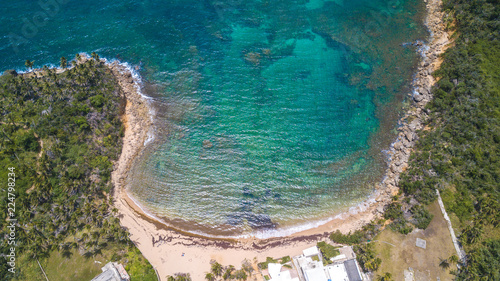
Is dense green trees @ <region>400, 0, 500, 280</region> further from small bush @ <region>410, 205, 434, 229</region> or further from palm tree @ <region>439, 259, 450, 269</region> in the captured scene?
palm tree @ <region>439, 259, 450, 269</region>

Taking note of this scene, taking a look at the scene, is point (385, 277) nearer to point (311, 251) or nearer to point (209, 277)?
point (311, 251)

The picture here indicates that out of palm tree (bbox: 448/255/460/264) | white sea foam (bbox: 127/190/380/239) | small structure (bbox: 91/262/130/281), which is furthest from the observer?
white sea foam (bbox: 127/190/380/239)

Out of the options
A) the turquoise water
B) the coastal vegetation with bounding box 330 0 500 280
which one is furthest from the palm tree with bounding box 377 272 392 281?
the turquoise water

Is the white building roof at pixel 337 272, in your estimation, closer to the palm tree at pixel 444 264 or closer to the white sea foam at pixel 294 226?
the white sea foam at pixel 294 226

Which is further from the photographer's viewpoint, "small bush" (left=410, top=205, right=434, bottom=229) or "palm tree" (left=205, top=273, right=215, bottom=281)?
"small bush" (left=410, top=205, right=434, bottom=229)

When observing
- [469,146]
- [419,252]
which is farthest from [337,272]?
[469,146]

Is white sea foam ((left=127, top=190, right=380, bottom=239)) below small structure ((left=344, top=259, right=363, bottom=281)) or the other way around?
the other way around

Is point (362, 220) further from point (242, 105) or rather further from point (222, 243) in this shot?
point (242, 105)

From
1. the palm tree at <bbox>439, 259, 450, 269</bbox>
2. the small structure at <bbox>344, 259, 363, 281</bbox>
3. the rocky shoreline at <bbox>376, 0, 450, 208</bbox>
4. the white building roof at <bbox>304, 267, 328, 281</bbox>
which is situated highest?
the rocky shoreline at <bbox>376, 0, 450, 208</bbox>
